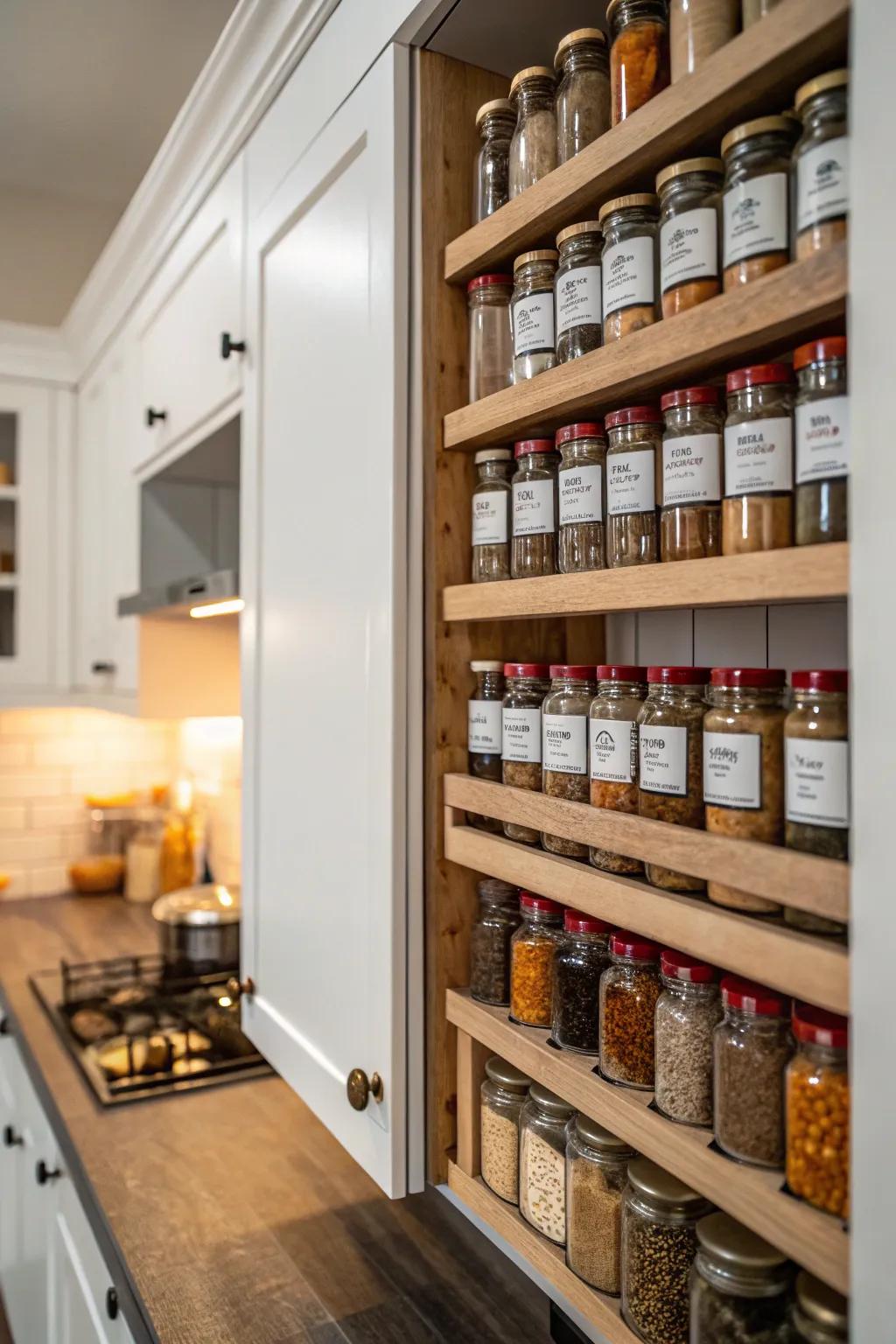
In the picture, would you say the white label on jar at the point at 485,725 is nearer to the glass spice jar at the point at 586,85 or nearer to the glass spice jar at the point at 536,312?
the glass spice jar at the point at 536,312

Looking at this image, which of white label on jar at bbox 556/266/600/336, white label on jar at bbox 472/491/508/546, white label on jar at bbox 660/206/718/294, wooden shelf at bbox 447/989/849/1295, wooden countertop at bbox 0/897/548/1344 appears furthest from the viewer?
wooden countertop at bbox 0/897/548/1344

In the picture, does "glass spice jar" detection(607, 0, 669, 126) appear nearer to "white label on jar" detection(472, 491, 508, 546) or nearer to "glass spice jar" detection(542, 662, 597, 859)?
"white label on jar" detection(472, 491, 508, 546)

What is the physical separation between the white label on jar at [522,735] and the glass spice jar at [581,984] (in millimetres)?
156

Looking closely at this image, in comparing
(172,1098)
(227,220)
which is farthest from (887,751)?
(172,1098)

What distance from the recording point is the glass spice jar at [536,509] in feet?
3.06

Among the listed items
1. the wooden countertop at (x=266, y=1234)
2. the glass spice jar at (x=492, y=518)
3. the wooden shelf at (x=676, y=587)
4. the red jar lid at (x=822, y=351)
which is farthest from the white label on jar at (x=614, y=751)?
the wooden countertop at (x=266, y=1234)

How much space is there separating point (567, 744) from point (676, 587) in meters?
0.22

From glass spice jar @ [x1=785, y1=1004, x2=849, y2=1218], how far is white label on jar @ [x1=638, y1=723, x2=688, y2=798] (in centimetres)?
19

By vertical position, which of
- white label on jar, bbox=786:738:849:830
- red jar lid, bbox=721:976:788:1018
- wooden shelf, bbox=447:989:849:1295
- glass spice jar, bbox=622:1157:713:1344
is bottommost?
glass spice jar, bbox=622:1157:713:1344

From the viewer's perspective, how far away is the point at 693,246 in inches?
29.2

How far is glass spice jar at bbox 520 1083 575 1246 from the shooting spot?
89 cm

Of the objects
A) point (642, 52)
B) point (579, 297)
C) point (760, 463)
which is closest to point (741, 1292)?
point (760, 463)

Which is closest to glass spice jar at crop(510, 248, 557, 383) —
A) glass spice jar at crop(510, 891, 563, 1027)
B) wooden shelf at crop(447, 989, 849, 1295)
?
glass spice jar at crop(510, 891, 563, 1027)

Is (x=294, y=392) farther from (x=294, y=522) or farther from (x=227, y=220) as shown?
(x=227, y=220)
